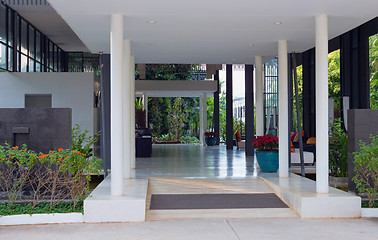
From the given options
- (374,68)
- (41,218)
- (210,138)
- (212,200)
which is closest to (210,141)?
(210,138)

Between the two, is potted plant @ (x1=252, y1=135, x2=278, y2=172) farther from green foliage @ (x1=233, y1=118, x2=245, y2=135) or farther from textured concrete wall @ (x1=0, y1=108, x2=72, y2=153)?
green foliage @ (x1=233, y1=118, x2=245, y2=135)

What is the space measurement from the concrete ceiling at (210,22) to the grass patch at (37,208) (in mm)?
2912

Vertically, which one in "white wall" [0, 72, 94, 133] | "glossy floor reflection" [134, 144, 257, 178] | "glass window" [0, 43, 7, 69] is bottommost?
"glossy floor reflection" [134, 144, 257, 178]

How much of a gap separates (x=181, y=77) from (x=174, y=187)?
20.3 meters

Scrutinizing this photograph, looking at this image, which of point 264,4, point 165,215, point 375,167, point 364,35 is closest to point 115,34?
point 264,4

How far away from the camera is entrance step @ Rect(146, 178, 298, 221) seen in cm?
744

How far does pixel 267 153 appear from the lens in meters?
10.4

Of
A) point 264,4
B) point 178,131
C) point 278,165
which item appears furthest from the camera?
point 178,131

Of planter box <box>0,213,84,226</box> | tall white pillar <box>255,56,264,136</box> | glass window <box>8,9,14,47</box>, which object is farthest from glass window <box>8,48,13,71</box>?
planter box <box>0,213,84,226</box>

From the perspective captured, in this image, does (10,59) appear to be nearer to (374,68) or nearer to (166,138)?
(374,68)

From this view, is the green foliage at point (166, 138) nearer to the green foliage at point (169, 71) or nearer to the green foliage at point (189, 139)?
the green foliage at point (189, 139)

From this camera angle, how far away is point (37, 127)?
8.66 m

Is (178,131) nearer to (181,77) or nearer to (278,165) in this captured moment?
(181,77)

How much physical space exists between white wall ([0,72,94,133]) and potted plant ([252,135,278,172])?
690 centimetres
